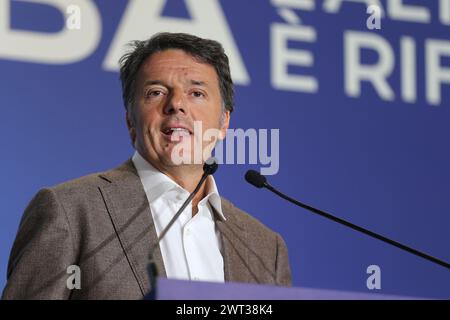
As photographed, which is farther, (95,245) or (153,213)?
(153,213)

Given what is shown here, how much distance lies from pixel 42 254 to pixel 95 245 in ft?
0.42

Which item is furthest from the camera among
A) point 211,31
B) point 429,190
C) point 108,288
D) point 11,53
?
point 429,190

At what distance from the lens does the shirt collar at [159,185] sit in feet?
8.30

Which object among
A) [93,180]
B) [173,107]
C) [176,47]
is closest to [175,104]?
[173,107]

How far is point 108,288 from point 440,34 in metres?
1.74

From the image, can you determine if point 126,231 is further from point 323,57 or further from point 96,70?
point 323,57

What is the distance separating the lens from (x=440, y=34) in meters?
3.41

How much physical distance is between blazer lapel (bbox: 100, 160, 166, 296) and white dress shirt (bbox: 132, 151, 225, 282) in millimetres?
44

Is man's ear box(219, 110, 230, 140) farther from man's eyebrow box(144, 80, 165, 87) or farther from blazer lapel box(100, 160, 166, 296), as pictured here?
blazer lapel box(100, 160, 166, 296)

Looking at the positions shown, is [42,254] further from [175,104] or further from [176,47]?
[176,47]

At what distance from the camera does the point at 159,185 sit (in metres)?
2.54
